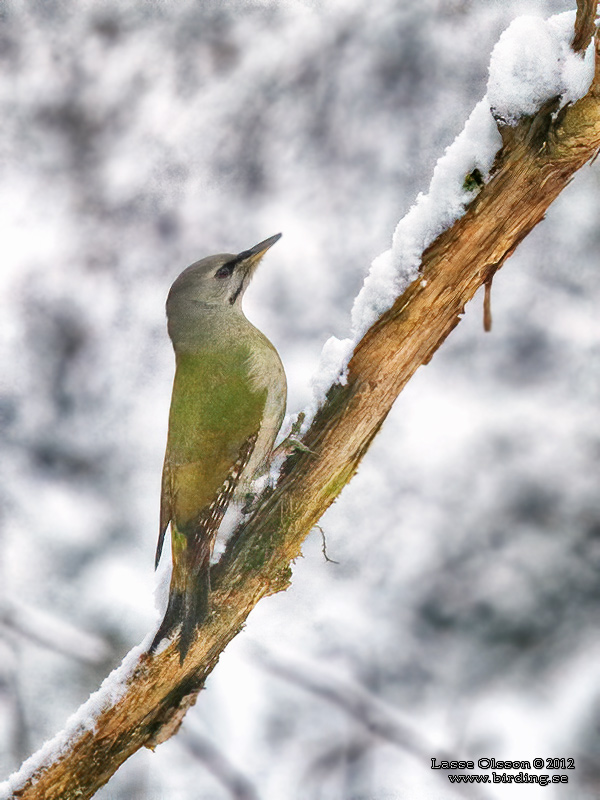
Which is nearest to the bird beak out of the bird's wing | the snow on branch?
the snow on branch

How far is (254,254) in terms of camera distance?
335 centimetres

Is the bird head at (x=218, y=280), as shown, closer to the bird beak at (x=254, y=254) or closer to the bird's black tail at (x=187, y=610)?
the bird beak at (x=254, y=254)

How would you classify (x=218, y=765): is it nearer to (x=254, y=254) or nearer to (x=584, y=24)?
(x=254, y=254)

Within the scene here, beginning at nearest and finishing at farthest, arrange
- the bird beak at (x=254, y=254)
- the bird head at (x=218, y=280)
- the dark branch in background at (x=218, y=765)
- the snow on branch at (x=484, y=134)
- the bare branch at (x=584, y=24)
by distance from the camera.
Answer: the bare branch at (x=584, y=24) → the snow on branch at (x=484, y=134) → the bird head at (x=218, y=280) → the bird beak at (x=254, y=254) → the dark branch in background at (x=218, y=765)

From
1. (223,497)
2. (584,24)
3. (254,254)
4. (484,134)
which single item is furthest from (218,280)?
(584,24)

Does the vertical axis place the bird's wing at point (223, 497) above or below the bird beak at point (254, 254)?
below

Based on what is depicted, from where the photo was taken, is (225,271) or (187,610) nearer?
(187,610)

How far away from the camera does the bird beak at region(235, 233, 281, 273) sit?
333 cm

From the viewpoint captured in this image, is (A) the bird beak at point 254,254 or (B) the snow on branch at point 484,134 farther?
(A) the bird beak at point 254,254

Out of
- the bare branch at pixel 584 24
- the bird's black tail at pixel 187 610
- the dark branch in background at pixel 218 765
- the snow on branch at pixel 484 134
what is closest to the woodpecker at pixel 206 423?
the bird's black tail at pixel 187 610

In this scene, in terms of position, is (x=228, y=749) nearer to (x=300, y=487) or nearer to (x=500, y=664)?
(x=500, y=664)

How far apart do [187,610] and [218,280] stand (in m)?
1.49

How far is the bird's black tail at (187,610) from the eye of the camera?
2.75 metres

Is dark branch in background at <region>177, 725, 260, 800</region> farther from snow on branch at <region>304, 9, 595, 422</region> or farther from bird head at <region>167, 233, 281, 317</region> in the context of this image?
snow on branch at <region>304, 9, 595, 422</region>
